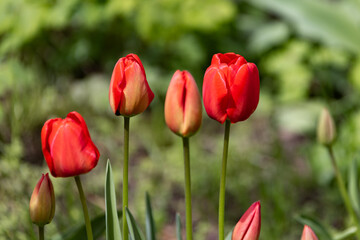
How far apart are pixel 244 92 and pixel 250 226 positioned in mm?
193

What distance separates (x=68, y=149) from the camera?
29.1 inches

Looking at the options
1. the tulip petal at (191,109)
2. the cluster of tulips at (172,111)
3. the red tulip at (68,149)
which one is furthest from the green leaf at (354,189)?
the red tulip at (68,149)

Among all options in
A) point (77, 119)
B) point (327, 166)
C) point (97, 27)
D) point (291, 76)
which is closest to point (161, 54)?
point (97, 27)

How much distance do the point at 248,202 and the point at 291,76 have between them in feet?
3.57

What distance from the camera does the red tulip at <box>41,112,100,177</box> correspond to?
741 mm

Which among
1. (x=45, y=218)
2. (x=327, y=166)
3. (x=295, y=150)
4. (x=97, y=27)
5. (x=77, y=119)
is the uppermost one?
(x=77, y=119)

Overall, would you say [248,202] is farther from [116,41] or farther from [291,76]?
[116,41]

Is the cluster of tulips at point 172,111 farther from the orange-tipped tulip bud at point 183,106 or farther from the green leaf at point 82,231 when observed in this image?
the green leaf at point 82,231

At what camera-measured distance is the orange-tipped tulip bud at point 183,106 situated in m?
0.75

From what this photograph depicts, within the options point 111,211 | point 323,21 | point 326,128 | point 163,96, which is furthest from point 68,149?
point 323,21

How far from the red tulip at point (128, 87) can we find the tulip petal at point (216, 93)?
0.30ft

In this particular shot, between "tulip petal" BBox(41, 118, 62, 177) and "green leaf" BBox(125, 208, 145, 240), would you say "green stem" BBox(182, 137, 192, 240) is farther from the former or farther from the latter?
"tulip petal" BBox(41, 118, 62, 177)

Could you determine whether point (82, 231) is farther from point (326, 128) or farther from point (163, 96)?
point (163, 96)

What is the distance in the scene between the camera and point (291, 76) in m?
2.78
